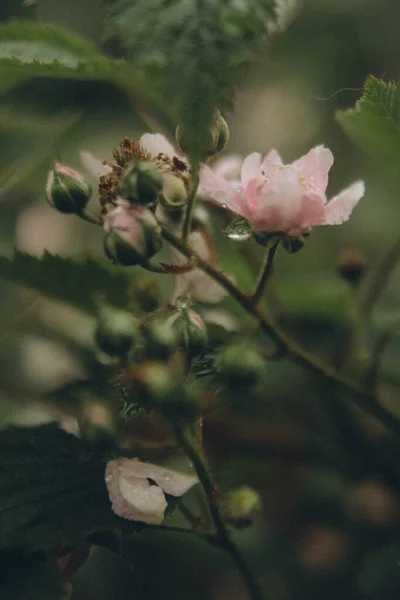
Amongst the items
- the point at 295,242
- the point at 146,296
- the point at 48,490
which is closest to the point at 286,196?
the point at 295,242

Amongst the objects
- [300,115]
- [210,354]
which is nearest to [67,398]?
[210,354]

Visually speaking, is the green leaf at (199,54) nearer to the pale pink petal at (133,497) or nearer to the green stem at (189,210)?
the green stem at (189,210)

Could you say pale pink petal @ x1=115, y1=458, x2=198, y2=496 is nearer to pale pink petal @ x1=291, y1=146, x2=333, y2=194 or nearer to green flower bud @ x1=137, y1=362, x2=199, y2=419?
green flower bud @ x1=137, y1=362, x2=199, y2=419

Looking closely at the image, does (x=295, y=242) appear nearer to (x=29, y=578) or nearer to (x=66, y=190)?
(x=66, y=190)

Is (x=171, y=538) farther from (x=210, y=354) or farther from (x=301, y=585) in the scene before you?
(x=210, y=354)

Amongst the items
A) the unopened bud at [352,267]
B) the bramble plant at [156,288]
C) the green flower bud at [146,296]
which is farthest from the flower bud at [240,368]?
the unopened bud at [352,267]

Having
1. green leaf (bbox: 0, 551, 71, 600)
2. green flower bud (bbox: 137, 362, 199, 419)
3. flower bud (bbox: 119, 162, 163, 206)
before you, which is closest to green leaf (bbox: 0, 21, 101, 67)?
flower bud (bbox: 119, 162, 163, 206)
